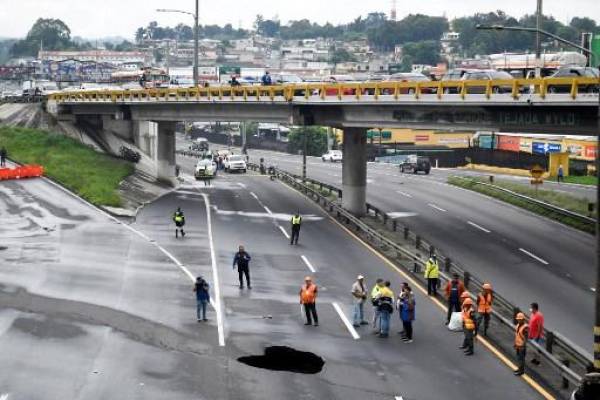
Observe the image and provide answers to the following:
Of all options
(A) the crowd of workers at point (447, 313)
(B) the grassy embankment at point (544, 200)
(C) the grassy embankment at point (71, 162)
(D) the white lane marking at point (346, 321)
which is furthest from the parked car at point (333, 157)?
(A) the crowd of workers at point (447, 313)

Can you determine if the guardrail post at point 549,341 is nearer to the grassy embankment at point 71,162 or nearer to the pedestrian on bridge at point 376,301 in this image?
the pedestrian on bridge at point 376,301

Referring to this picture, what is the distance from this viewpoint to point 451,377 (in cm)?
2280

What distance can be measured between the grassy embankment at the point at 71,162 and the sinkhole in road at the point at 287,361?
2825 centimetres

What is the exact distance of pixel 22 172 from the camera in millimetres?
59844

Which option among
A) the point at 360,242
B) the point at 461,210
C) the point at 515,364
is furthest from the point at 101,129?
the point at 515,364

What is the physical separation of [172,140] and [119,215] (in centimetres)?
2323

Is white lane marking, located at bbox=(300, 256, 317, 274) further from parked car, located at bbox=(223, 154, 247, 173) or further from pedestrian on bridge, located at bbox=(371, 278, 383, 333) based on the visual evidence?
parked car, located at bbox=(223, 154, 247, 173)

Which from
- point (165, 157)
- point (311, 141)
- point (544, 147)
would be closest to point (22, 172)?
point (165, 157)

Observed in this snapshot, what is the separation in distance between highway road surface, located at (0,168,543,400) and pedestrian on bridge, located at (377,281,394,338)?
1.21 ft

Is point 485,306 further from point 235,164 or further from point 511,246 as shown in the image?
point 235,164

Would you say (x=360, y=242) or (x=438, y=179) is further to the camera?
(x=438, y=179)

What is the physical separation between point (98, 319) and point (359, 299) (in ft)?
23.6

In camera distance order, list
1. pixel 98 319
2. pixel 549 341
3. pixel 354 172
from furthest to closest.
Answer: pixel 354 172, pixel 98 319, pixel 549 341

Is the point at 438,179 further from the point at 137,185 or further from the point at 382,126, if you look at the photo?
the point at 382,126
